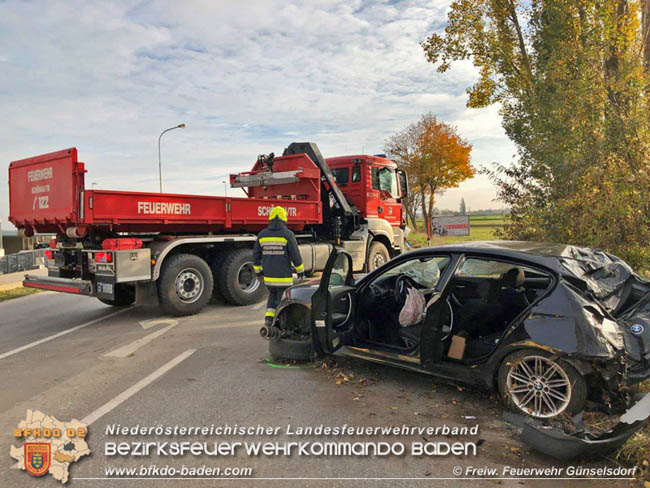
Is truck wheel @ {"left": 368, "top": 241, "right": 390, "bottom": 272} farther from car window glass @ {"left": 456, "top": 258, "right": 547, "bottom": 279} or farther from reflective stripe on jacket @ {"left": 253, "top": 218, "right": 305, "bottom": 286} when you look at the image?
car window glass @ {"left": 456, "top": 258, "right": 547, "bottom": 279}

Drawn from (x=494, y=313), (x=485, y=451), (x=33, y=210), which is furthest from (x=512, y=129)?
(x=33, y=210)

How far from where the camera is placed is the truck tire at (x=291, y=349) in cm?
498

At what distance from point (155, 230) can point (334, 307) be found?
4458 millimetres

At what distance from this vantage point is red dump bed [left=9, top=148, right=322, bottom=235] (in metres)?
7.00

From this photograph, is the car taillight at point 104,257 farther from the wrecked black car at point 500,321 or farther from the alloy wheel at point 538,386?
the alloy wheel at point 538,386

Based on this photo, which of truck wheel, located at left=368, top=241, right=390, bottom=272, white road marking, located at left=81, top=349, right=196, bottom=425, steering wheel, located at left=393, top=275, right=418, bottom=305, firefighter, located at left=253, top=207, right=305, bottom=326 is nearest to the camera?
white road marking, located at left=81, top=349, right=196, bottom=425

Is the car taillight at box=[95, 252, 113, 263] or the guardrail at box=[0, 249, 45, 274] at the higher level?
the car taillight at box=[95, 252, 113, 263]

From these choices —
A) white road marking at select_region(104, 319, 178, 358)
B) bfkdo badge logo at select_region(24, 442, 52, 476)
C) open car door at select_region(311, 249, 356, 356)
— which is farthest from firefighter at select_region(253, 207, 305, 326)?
bfkdo badge logo at select_region(24, 442, 52, 476)

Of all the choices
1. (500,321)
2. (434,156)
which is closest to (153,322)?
(500,321)

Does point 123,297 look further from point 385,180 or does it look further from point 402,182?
point 402,182

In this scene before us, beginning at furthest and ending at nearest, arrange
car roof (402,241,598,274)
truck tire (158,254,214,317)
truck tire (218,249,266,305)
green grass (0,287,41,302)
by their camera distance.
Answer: green grass (0,287,41,302)
truck tire (218,249,266,305)
truck tire (158,254,214,317)
car roof (402,241,598,274)

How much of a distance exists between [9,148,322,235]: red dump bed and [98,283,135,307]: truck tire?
1.59 metres

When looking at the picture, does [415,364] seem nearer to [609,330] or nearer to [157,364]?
[609,330]

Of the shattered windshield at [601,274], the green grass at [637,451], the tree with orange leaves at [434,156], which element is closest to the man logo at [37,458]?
the green grass at [637,451]
